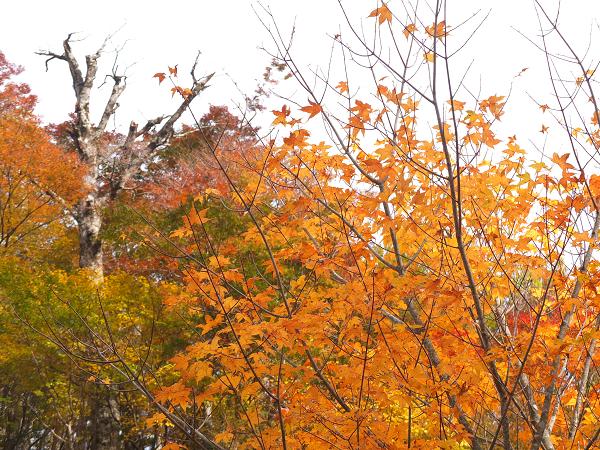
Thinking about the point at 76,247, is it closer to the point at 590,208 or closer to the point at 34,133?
the point at 34,133

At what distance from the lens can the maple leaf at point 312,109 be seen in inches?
108

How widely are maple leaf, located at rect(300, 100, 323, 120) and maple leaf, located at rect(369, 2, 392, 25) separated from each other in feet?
2.02

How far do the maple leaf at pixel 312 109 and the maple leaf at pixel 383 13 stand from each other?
24.2 inches

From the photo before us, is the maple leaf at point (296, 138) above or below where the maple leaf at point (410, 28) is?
below

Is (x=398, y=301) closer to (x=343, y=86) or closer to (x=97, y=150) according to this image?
(x=343, y=86)

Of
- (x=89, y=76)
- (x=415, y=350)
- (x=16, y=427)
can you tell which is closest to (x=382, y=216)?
(x=415, y=350)

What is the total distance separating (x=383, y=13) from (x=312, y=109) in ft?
2.23

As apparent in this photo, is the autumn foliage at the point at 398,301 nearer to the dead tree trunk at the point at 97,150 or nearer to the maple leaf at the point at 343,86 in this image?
the maple leaf at the point at 343,86

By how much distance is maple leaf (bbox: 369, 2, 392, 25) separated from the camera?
2900 millimetres

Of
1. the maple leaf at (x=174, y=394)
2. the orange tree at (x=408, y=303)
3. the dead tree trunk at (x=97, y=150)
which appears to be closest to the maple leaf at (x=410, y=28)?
the orange tree at (x=408, y=303)

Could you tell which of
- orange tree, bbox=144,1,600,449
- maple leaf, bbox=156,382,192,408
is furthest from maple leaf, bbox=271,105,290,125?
maple leaf, bbox=156,382,192,408

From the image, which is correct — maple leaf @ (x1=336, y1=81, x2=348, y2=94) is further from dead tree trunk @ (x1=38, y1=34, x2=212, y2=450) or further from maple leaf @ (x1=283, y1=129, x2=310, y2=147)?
dead tree trunk @ (x1=38, y1=34, x2=212, y2=450)

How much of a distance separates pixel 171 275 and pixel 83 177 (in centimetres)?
391

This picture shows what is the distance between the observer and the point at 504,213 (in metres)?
3.50
